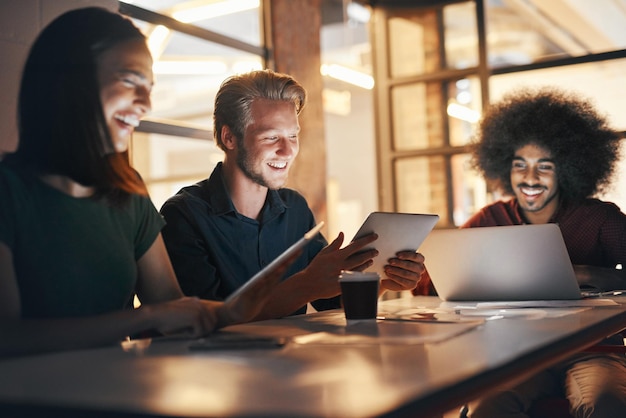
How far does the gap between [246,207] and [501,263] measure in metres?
0.76

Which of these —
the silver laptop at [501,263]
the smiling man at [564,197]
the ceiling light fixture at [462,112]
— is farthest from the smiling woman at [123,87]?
the ceiling light fixture at [462,112]

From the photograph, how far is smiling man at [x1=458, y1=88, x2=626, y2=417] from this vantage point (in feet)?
6.49

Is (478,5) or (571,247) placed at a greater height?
(478,5)

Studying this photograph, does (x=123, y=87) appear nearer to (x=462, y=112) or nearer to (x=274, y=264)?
(x=274, y=264)

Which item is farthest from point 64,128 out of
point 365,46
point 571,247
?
point 365,46

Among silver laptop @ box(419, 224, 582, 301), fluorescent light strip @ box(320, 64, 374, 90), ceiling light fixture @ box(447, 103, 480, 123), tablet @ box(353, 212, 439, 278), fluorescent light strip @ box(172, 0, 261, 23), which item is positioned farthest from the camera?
fluorescent light strip @ box(320, 64, 374, 90)

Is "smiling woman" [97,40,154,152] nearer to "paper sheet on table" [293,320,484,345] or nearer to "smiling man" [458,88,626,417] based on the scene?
"paper sheet on table" [293,320,484,345]

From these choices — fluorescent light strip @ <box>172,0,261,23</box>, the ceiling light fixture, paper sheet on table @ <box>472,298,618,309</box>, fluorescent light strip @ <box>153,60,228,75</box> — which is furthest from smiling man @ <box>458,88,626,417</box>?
fluorescent light strip @ <box>153,60,228,75</box>

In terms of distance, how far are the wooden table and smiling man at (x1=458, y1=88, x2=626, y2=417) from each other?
1.86 feet

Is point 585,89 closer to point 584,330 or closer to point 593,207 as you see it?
point 593,207

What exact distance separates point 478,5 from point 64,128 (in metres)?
4.24

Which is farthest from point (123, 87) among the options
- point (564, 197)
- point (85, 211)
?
point (564, 197)

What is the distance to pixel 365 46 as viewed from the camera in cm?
951

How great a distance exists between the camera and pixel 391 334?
1.33 meters
